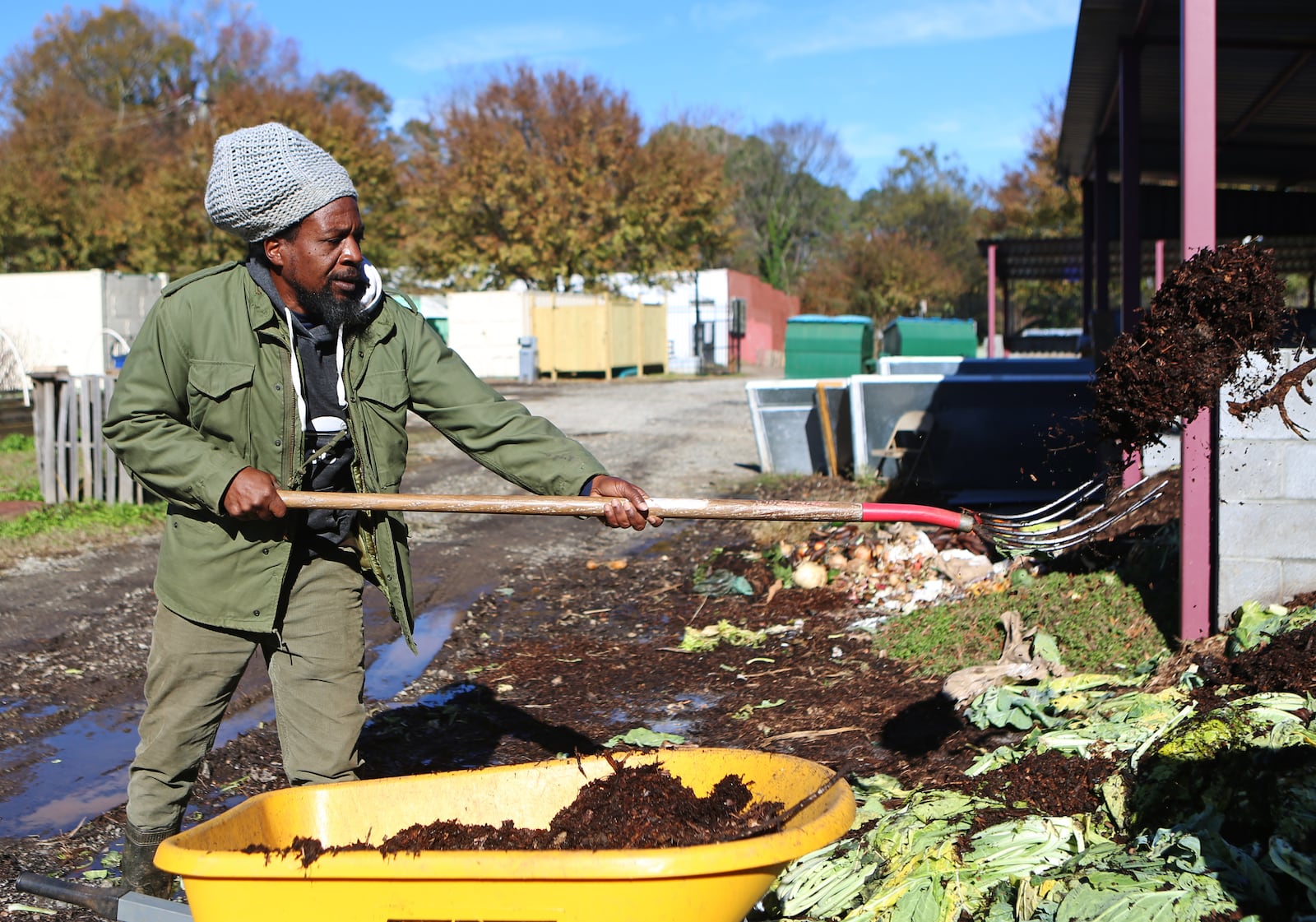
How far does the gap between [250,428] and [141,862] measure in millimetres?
1184

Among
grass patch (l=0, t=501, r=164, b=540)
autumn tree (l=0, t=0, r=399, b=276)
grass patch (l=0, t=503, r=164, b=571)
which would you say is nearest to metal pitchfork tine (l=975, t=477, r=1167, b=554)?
grass patch (l=0, t=503, r=164, b=571)

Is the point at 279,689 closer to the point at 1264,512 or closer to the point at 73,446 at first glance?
the point at 1264,512

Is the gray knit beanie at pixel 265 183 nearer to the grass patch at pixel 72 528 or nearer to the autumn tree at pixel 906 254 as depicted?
the grass patch at pixel 72 528

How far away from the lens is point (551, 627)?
7.15 meters

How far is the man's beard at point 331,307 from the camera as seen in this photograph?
320cm

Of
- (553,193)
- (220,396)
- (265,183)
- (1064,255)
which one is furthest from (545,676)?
(553,193)

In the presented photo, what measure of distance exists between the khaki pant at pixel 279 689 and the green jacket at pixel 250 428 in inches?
3.7

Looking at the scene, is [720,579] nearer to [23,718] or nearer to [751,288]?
[23,718]

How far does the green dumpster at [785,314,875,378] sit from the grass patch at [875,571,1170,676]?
45.9 feet

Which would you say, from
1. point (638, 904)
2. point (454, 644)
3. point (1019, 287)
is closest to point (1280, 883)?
point (638, 904)

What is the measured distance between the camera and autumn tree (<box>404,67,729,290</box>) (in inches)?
1411

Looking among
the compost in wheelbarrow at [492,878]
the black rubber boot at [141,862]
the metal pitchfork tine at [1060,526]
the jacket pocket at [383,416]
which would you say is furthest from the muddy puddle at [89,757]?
the metal pitchfork tine at [1060,526]

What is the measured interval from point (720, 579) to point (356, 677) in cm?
488

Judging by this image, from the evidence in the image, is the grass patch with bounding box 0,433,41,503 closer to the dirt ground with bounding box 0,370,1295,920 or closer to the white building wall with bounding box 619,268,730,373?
the dirt ground with bounding box 0,370,1295,920
